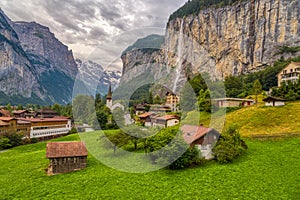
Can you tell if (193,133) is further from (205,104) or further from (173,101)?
(173,101)

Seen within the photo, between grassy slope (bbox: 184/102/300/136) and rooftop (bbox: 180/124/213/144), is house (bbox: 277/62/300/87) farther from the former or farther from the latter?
rooftop (bbox: 180/124/213/144)

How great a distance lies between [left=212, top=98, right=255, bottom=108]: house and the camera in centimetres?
4415

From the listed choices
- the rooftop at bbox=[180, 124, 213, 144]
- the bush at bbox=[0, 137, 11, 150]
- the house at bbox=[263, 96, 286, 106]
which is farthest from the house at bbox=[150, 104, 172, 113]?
the bush at bbox=[0, 137, 11, 150]

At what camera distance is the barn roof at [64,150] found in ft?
70.3

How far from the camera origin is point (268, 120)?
3081 centimetres

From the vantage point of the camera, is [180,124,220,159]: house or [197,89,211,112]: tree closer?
[180,124,220,159]: house

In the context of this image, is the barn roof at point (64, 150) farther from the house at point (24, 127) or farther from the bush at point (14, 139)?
Answer: the house at point (24, 127)

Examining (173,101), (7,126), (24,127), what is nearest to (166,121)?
(173,101)

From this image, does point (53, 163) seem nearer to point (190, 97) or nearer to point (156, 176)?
point (156, 176)

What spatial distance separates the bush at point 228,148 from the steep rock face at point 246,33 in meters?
51.5

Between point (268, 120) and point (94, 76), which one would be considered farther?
point (268, 120)

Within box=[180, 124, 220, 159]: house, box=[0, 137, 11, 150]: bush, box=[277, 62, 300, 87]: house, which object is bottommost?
box=[0, 137, 11, 150]: bush

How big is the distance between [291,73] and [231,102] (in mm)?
21412

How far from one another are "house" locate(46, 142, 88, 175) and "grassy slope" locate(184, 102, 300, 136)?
15841 mm
